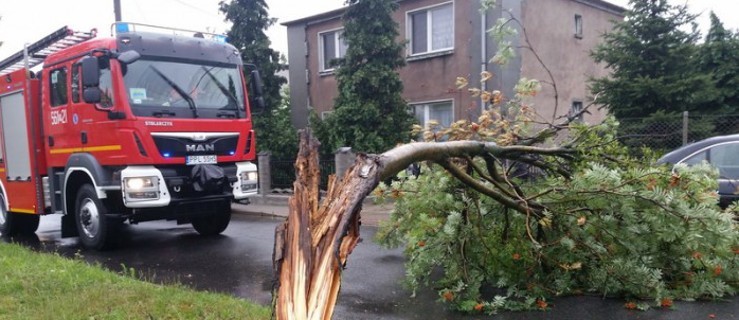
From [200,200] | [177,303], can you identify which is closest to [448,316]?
[177,303]

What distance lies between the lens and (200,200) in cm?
788

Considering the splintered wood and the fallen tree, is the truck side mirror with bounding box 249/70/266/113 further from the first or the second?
the splintered wood

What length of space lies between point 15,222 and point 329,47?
10002 mm

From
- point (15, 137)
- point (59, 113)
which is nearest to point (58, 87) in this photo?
point (59, 113)

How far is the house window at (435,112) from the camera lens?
14.9 metres

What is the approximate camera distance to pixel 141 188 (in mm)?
7328

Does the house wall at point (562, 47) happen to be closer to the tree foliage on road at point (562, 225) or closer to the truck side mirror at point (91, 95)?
the tree foliage on road at point (562, 225)

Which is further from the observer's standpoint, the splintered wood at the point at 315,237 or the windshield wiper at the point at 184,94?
the windshield wiper at the point at 184,94

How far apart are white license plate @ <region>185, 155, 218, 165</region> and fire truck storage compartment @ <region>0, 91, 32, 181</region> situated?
2883 millimetres

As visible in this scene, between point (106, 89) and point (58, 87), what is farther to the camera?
point (58, 87)

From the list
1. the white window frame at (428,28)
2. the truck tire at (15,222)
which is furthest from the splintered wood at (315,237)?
the white window frame at (428,28)

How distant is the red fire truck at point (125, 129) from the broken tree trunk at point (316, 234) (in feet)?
18.1

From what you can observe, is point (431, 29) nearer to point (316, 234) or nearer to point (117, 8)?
point (117, 8)

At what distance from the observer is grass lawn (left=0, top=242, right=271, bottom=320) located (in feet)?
14.1
